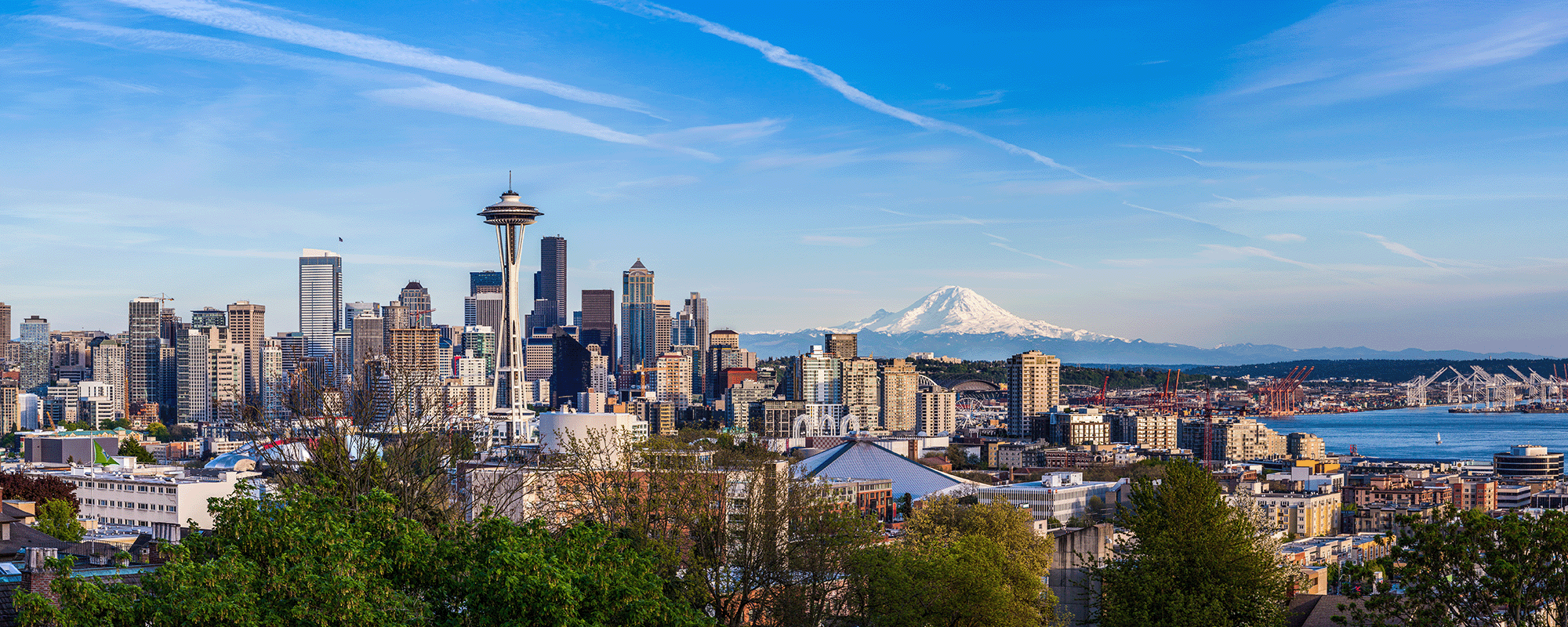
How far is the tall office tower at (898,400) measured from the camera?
553 feet

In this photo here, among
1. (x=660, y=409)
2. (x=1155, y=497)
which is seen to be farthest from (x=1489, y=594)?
(x=660, y=409)

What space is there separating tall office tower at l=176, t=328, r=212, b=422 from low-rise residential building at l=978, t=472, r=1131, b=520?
12439 cm

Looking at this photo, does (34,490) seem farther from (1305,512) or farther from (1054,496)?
(1305,512)

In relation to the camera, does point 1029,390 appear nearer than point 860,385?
Yes

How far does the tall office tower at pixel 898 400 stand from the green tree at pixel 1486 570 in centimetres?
15488

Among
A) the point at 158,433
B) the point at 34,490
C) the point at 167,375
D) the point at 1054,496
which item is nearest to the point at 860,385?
the point at 158,433

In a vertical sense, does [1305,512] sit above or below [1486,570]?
below

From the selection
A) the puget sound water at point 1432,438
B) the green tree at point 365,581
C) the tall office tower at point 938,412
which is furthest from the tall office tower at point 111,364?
the green tree at point 365,581

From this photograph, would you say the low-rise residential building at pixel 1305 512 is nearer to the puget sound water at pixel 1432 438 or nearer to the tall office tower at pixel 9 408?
the puget sound water at pixel 1432 438

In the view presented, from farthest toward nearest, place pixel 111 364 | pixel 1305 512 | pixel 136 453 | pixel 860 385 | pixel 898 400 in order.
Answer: pixel 111 364
pixel 860 385
pixel 898 400
pixel 136 453
pixel 1305 512

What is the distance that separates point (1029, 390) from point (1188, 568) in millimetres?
136538

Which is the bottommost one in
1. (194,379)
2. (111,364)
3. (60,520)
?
(60,520)

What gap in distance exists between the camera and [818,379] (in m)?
170

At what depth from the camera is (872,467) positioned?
76.6 metres
